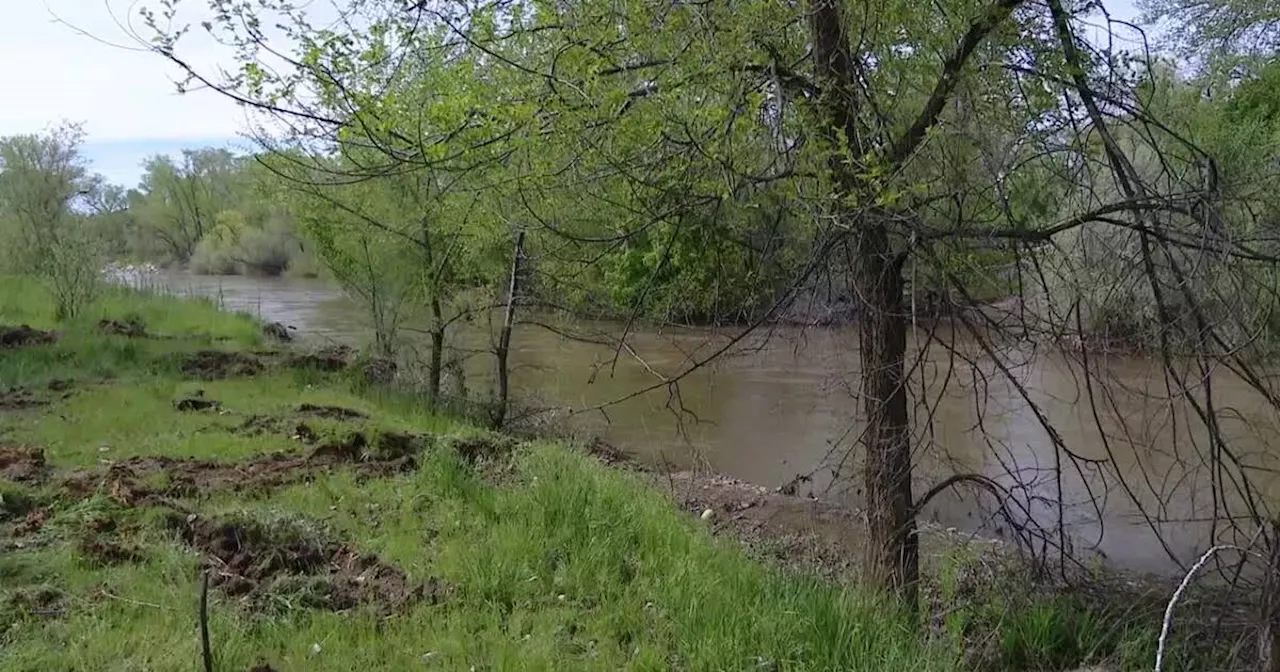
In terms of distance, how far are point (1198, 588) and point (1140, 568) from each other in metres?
2.47

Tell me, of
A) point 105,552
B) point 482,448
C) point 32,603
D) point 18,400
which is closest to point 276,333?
point 18,400

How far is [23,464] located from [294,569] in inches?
106

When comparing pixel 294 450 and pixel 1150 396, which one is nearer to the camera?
pixel 1150 396

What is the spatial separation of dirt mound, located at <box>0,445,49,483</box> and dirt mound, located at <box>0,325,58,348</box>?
5.79 metres

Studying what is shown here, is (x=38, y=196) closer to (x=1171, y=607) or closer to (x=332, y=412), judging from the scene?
(x=332, y=412)

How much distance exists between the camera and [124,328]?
1335cm

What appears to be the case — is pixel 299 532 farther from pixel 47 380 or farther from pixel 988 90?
pixel 47 380

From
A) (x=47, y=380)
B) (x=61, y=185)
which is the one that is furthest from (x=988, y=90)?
(x=61, y=185)

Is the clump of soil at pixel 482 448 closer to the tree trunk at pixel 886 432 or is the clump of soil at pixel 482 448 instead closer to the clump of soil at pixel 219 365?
the tree trunk at pixel 886 432

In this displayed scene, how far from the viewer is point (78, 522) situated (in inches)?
186

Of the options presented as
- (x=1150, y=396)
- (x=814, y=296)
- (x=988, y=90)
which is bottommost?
(x=1150, y=396)

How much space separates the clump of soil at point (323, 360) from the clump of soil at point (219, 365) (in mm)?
535

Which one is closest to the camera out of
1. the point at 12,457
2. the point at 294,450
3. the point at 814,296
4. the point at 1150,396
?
the point at 1150,396

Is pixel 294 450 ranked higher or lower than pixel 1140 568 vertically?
higher
